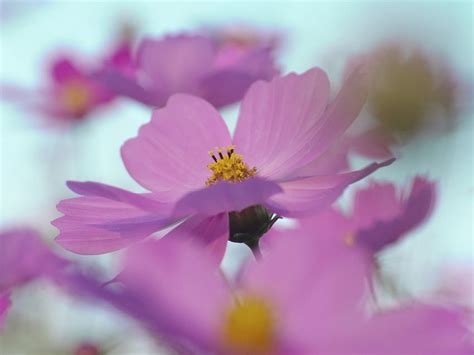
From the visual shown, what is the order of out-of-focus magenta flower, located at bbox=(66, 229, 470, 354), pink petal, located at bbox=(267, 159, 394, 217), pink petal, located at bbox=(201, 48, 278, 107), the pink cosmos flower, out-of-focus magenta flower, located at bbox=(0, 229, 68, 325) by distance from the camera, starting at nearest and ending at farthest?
out-of-focus magenta flower, located at bbox=(66, 229, 470, 354), pink petal, located at bbox=(267, 159, 394, 217), out-of-focus magenta flower, located at bbox=(0, 229, 68, 325), pink petal, located at bbox=(201, 48, 278, 107), the pink cosmos flower

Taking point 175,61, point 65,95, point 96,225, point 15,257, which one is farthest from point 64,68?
point 96,225

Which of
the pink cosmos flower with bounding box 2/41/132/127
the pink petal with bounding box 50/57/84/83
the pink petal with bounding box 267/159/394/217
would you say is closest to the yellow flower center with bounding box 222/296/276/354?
the pink petal with bounding box 267/159/394/217

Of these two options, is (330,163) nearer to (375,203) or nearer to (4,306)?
(375,203)

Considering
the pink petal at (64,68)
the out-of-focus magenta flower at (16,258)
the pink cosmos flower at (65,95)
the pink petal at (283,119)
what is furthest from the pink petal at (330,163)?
the pink petal at (64,68)

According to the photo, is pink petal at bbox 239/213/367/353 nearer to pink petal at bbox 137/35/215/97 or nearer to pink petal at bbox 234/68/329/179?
pink petal at bbox 234/68/329/179

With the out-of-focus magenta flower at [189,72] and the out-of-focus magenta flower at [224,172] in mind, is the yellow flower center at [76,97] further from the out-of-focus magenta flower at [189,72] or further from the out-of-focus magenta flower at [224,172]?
the out-of-focus magenta flower at [224,172]

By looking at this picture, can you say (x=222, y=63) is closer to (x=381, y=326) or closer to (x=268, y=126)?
(x=268, y=126)

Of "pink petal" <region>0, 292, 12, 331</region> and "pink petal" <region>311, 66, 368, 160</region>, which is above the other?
"pink petal" <region>311, 66, 368, 160</region>

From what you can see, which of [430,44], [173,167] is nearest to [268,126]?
[173,167]
